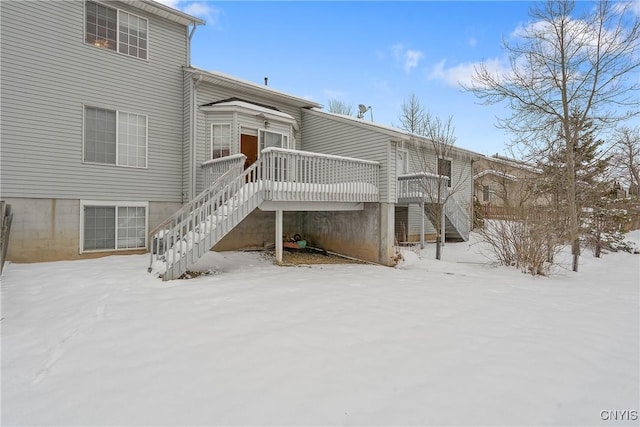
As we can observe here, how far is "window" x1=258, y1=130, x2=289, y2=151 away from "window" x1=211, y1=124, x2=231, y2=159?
1.12m

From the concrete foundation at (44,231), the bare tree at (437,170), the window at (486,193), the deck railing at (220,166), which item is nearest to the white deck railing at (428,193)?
the bare tree at (437,170)

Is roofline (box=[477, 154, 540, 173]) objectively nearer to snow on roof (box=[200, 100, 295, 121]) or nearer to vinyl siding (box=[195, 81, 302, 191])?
snow on roof (box=[200, 100, 295, 121])

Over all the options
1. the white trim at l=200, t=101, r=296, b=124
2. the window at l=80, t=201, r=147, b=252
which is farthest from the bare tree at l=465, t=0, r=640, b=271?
the window at l=80, t=201, r=147, b=252

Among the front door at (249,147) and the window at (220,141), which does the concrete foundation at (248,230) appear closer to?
the front door at (249,147)

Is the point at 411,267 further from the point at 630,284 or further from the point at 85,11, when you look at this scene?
the point at 85,11

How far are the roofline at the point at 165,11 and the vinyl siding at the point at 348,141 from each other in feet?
16.5

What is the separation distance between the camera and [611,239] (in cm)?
1409

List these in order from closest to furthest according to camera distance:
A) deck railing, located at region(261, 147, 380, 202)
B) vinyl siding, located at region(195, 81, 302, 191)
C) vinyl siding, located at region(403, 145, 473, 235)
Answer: deck railing, located at region(261, 147, 380, 202) < vinyl siding, located at region(195, 81, 302, 191) < vinyl siding, located at region(403, 145, 473, 235)

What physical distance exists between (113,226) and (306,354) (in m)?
8.16

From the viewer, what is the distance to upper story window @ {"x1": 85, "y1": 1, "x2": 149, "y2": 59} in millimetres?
8992

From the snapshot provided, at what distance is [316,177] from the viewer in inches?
369

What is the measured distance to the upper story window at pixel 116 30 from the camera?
899 centimetres

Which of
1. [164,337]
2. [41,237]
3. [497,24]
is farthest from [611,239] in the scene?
[41,237]

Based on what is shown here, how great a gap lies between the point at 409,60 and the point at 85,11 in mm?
15260
